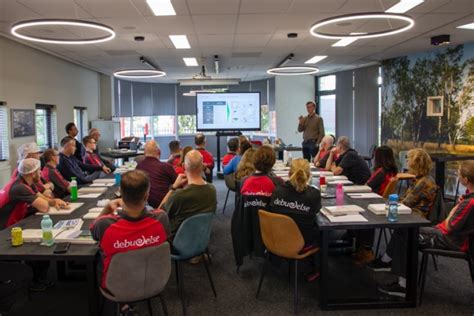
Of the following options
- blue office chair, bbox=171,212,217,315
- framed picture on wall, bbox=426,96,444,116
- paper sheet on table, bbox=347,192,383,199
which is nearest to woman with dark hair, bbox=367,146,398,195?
paper sheet on table, bbox=347,192,383,199

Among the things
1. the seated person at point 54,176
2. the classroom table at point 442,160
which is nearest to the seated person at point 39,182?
the seated person at point 54,176

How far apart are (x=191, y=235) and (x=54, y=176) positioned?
2.07 metres

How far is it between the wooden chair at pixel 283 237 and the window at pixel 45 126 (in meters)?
5.85

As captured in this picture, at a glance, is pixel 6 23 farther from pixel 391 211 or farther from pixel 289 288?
pixel 391 211

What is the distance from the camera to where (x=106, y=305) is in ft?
9.54

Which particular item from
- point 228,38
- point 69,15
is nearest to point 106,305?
point 69,15

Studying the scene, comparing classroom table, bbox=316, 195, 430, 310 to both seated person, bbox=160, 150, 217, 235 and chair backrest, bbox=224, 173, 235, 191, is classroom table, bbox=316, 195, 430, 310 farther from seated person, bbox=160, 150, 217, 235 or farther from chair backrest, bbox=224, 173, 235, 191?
chair backrest, bbox=224, 173, 235, 191

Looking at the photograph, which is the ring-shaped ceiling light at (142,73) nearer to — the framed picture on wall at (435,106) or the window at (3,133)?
the window at (3,133)

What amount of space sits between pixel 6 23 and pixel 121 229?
4.41m

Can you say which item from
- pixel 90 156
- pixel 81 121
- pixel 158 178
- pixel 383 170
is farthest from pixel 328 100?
pixel 158 178

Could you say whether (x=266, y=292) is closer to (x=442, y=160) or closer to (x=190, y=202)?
(x=190, y=202)

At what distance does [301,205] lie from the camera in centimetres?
313

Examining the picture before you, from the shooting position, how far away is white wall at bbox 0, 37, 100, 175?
6.32m

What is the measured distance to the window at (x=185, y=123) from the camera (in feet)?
49.2
